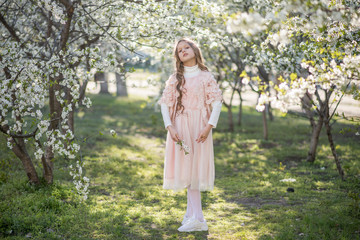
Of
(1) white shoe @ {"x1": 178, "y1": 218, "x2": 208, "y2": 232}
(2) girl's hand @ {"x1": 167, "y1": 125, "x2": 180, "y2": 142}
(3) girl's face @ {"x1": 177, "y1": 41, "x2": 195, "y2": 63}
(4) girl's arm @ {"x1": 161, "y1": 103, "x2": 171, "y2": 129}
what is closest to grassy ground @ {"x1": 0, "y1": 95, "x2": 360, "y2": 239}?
(1) white shoe @ {"x1": 178, "y1": 218, "x2": 208, "y2": 232}

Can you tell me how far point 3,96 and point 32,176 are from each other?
185cm

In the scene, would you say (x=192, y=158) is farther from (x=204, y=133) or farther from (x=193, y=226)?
(x=193, y=226)

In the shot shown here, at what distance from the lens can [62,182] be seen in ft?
21.2

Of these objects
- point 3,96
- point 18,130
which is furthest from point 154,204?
point 3,96

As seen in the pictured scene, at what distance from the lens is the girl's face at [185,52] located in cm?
452

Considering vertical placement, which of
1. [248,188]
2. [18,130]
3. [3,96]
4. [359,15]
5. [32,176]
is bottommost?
[248,188]

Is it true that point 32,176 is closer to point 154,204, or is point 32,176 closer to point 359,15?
point 154,204

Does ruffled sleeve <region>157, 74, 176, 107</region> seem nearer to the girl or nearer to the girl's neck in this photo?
the girl

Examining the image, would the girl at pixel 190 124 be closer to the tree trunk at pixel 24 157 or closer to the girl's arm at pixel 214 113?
the girl's arm at pixel 214 113

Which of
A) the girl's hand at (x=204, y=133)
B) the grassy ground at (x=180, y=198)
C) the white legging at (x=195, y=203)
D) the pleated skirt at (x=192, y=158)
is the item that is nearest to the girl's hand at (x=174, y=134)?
the pleated skirt at (x=192, y=158)

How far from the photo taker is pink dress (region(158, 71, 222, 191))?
446 cm

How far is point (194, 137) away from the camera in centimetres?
451

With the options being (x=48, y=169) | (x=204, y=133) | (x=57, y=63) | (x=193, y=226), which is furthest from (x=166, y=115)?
(x=48, y=169)

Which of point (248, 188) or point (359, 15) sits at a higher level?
point (359, 15)
